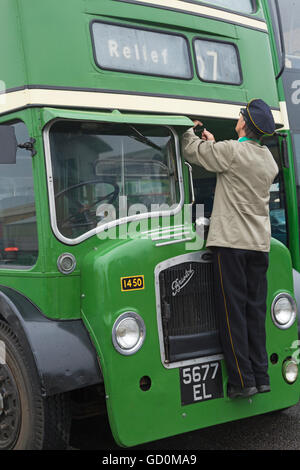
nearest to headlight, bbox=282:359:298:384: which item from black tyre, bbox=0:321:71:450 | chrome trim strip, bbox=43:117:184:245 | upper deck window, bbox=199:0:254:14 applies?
chrome trim strip, bbox=43:117:184:245

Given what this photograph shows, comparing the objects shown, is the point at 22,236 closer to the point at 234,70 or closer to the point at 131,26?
the point at 131,26

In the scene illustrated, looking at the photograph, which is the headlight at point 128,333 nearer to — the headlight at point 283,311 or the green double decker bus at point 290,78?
the headlight at point 283,311

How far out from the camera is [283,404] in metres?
4.24

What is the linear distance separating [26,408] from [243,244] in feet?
5.44

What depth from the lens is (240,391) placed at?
3943 millimetres

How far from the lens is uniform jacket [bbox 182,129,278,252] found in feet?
12.9

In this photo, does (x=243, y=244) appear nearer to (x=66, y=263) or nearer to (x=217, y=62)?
(x=66, y=263)

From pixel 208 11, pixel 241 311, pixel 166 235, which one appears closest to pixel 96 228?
pixel 166 235

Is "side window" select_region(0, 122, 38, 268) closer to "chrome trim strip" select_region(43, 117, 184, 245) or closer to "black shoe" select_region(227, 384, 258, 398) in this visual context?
"chrome trim strip" select_region(43, 117, 184, 245)

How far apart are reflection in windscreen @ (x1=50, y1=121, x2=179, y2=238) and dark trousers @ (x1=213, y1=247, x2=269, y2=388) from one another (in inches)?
25.8

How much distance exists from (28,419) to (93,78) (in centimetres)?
213

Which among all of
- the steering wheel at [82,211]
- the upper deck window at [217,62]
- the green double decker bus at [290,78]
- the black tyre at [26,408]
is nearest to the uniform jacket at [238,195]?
the steering wheel at [82,211]

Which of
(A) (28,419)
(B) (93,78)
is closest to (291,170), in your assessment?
(B) (93,78)

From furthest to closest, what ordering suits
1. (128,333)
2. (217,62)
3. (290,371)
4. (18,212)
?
(217,62)
(290,371)
(18,212)
(128,333)
